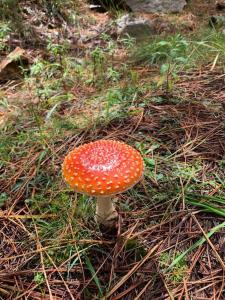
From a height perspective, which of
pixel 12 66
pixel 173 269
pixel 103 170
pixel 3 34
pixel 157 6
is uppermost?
pixel 103 170

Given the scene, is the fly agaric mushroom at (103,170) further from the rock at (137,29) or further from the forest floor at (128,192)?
the rock at (137,29)

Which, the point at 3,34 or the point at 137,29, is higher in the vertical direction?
the point at 3,34

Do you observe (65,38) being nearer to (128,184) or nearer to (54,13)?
(54,13)

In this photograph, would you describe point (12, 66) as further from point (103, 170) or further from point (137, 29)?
point (103, 170)

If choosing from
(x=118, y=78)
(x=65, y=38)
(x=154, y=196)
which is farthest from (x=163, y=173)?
(x=65, y=38)

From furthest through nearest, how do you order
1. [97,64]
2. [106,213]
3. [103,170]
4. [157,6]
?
1. [157,6]
2. [97,64]
3. [106,213]
4. [103,170]

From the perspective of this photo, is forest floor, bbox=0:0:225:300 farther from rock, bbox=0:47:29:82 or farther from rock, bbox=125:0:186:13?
rock, bbox=125:0:186:13

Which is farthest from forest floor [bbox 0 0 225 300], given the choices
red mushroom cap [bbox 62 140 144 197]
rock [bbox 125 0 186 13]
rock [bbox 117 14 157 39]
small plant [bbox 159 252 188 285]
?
rock [bbox 125 0 186 13]

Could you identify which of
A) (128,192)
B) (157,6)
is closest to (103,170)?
(128,192)
